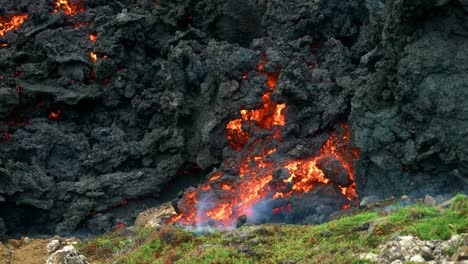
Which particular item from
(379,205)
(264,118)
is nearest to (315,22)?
(264,118)

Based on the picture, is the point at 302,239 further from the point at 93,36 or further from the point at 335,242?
the point at 93,36

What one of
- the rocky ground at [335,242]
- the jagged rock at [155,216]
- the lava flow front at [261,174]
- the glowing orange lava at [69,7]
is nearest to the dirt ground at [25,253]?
the rocky ground at [335,242]

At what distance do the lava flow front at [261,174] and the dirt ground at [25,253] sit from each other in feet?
19.8

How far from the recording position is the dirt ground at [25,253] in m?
24.3

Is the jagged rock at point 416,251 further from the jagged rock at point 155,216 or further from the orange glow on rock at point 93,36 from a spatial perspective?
the orange glow on rock at point 93,36

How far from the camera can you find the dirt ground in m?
24.3

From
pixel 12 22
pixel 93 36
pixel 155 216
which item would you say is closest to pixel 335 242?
pixel 155 216

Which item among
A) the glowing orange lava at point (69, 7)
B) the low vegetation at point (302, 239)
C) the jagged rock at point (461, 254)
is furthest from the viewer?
the glowing orange lava at point (69, 7)

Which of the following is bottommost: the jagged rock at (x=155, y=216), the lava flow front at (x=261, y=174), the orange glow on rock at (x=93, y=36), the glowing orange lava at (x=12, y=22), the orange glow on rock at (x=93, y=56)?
the jagged rock at (x=155, y=216)

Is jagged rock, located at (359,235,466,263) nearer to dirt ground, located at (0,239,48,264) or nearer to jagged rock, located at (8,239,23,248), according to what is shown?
dirt ground, located at (0,239,48,264)

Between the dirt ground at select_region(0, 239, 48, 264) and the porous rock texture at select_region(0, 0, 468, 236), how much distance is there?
1945mm

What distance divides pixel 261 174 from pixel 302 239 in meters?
10.4

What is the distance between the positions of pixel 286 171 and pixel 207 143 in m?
5.46

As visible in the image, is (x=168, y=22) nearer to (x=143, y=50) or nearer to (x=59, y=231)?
(x=143, y=50)
